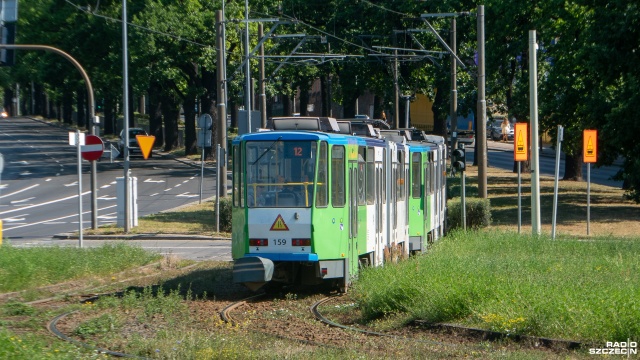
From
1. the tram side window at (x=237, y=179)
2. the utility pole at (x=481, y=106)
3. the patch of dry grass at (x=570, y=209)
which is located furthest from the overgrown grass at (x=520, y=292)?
the utility pole at (x=481, y=106)

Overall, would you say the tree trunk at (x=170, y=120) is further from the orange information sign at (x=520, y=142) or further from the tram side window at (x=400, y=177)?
the tram side window at (x=400, y=177)

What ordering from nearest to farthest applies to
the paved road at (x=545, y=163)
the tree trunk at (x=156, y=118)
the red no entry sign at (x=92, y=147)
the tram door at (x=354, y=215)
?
1. the tram door at (x=354, y=215)
2. the red no entry sign at (x=92, y=147)
3. the paved road at (x=545, y=163)
4. the tree trunk at (x=156, y=118)

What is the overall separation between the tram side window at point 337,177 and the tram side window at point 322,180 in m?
0.17

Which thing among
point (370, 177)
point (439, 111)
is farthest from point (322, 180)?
point (439, 111)

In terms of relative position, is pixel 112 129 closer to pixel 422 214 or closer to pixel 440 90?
pixel 440 90

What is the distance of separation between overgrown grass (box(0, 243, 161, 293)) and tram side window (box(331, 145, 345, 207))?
571 cm

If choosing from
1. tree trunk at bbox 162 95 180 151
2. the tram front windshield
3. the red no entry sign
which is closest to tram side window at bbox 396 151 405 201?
the tram front windshield

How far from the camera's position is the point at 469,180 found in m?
54.2

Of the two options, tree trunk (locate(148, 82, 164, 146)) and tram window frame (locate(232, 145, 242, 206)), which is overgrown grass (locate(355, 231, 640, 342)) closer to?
tram window frame (locate(232, 145, 242, 206))

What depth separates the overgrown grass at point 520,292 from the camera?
11.2m

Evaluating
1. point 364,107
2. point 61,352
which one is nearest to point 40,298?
point 61,352

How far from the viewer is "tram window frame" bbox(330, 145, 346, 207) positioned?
16.4 metres

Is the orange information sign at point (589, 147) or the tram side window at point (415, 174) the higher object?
the orange information sign at point (589, 147)

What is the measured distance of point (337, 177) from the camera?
1650 cm
